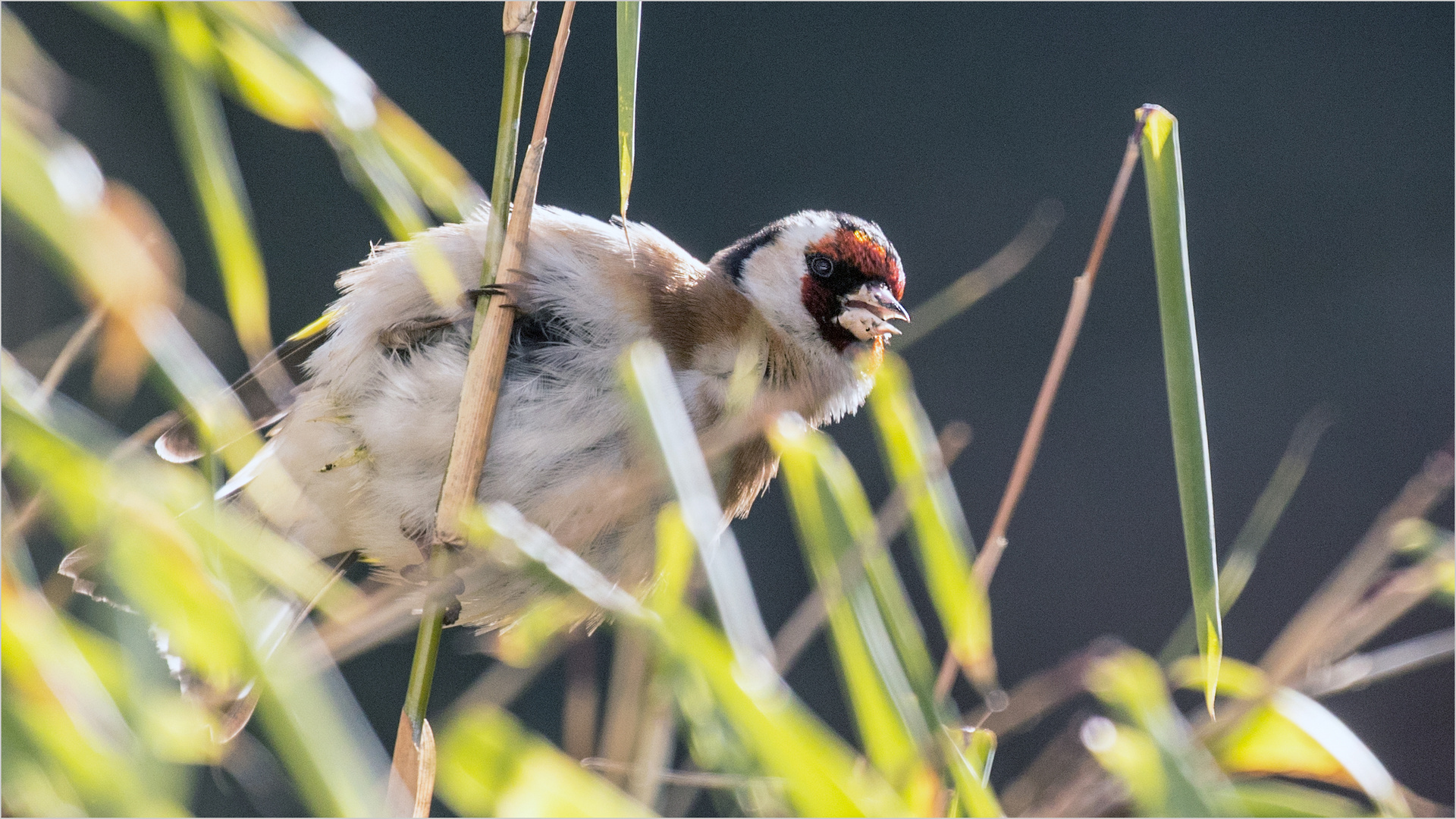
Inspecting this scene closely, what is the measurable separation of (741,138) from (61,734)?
240cm

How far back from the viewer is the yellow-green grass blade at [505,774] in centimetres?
66

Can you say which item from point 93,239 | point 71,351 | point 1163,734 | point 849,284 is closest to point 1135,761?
point 1163,734

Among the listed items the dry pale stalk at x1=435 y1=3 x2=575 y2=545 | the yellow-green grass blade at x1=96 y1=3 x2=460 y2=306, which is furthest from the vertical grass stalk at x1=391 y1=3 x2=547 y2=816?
the yellow-green grass blade at x1=96 y1=3 x2=460 y2=306

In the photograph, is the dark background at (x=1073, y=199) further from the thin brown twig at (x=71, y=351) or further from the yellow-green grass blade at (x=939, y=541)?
the thin brown twig at (x=71, y=351)

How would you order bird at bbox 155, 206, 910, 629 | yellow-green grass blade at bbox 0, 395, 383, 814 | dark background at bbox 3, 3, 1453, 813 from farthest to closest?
dark background at bbox 3, 3, 1453, 813 < bird at bbox 155, 206, 910, 629 < yellow-green grass blade at bbox 0, 395, 383, 814

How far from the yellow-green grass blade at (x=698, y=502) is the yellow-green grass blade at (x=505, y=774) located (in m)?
0.12

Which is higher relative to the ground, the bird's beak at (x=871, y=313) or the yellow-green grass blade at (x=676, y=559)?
the bird's beak at (x=871, y=313)

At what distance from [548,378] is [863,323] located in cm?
43

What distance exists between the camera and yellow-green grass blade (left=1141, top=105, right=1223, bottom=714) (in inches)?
30.8

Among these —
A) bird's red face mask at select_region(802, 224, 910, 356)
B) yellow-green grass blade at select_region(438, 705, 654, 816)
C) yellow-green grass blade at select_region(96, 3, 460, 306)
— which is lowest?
yellow-green grass blade at select_region(438, 705, 654, 816)

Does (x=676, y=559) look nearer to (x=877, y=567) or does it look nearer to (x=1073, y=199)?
(x=877, y=567)

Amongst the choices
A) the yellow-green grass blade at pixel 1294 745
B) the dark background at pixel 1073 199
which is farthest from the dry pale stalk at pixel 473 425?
the dark background at pixel 1073 199

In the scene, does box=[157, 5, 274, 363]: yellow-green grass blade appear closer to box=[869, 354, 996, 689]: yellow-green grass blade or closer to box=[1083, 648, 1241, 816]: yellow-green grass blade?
box=[869, 354, 996, 689]: yellow-green grass blade

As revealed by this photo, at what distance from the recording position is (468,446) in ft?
3.63
